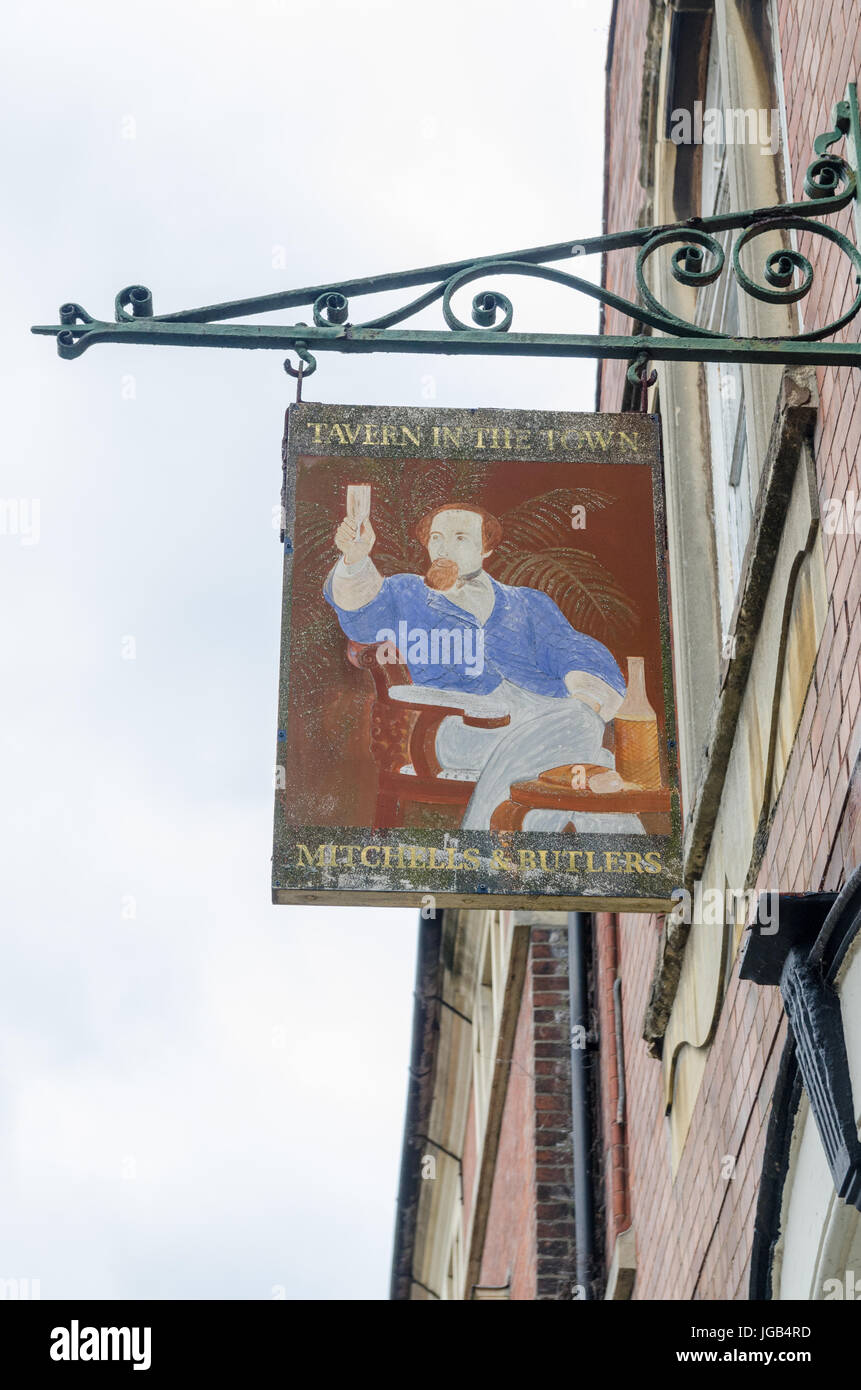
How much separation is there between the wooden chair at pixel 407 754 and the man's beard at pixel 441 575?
0.21 metres

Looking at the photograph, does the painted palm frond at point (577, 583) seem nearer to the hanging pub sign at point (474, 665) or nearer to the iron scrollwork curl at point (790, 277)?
the hanging pub sign at point (474, 665)

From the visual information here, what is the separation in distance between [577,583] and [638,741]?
43 centimetres

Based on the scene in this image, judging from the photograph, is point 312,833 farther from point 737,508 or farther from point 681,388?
point 681,388

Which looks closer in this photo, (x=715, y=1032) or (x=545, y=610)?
(x=545, y=610)

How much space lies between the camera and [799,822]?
16.3 feet

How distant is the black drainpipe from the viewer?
983 centimetres

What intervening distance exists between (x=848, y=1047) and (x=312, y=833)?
1364mm

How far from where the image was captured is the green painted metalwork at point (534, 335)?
4.20m

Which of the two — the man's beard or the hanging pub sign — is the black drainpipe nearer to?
the hanging pub sign

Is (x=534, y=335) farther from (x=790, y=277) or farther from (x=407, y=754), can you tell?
(x=407, y=754)

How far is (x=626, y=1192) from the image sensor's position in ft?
29.0

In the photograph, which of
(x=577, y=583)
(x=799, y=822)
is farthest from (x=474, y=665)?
(x=799, y=822)

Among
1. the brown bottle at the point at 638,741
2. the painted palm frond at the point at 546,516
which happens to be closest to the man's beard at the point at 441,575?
the painted palm frond at the point at 546,516

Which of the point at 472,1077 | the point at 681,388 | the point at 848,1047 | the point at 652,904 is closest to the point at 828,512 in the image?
the point at 652,904
